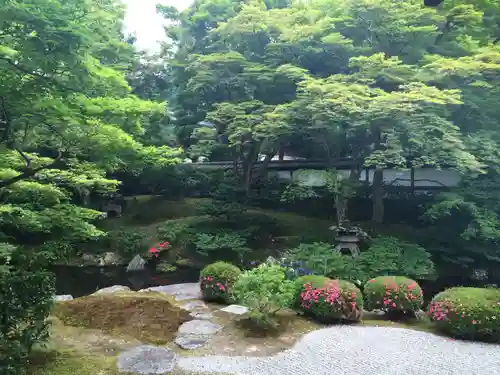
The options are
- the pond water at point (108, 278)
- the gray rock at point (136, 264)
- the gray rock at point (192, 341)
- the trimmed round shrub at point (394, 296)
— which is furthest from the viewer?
the gray rock at point (136, 264)

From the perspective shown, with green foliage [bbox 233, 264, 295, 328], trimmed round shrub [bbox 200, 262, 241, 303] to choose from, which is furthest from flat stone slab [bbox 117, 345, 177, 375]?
trimmed round shrub [bbox 200, 262, 241, 303]

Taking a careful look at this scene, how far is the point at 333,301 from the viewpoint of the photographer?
710 cm

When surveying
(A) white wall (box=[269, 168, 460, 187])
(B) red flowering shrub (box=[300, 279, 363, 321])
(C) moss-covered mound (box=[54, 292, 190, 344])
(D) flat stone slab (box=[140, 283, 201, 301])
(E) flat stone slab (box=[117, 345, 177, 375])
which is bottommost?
(D) flat stone slab (box=[140, 283, 201, 301])

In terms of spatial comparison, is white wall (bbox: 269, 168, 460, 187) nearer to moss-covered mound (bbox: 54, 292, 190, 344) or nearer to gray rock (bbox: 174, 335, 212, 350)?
moss-covered mound (bbox: 54, 292, 190, 344)

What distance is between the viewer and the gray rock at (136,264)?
47.0 feet

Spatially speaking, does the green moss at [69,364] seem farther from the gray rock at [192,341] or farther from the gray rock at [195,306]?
the gray rock at [195,306]

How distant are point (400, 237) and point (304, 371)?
9807mm

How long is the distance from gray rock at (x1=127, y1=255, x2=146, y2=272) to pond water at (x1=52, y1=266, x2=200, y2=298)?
0.21 meters

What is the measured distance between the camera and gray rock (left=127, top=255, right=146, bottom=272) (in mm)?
14336

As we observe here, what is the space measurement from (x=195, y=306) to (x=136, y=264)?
7.02 metres

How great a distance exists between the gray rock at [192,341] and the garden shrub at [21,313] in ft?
6.34

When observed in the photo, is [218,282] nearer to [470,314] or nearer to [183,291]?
[183,291]

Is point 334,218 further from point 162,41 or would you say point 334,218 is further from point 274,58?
point 162,41

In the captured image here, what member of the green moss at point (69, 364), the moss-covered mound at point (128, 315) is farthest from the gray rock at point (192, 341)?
the green moss at point (69, 364)
